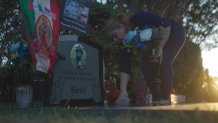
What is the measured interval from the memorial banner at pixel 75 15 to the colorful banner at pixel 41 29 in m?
1.40

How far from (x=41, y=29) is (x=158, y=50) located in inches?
62.1

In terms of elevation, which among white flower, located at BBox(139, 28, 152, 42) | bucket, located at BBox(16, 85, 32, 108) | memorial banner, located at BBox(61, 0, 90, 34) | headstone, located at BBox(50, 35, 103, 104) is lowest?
bucket, located at BBox(16, 85, 32, 108)

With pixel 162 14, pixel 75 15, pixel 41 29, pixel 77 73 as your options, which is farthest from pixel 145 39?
pixel 162 14

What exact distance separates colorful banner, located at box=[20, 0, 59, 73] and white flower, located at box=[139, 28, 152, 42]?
1310 millimetres

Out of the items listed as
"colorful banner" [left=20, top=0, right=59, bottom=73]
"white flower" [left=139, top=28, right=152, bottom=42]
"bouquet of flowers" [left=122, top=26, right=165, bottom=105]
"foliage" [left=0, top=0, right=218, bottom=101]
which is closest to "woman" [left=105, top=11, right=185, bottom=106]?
"bouquet of flowers" [left=122, top=26, right=165, bottom=105]

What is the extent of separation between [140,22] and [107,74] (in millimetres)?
4183

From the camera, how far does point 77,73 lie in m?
7.79

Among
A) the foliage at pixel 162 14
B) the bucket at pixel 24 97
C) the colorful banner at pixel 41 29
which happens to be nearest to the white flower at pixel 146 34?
the colorful banner at pixel 41 29

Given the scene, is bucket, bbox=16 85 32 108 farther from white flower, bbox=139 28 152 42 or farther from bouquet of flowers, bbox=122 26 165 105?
white flower, bbox=139 28 152 42

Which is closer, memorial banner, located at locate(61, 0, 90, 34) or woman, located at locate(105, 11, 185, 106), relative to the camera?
woman, located at locate(105, 11, 185, 106)

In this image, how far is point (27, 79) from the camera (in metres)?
8.15

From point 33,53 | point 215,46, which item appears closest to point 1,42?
point 33,53

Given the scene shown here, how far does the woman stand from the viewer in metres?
6.07

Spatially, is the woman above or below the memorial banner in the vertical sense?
below
